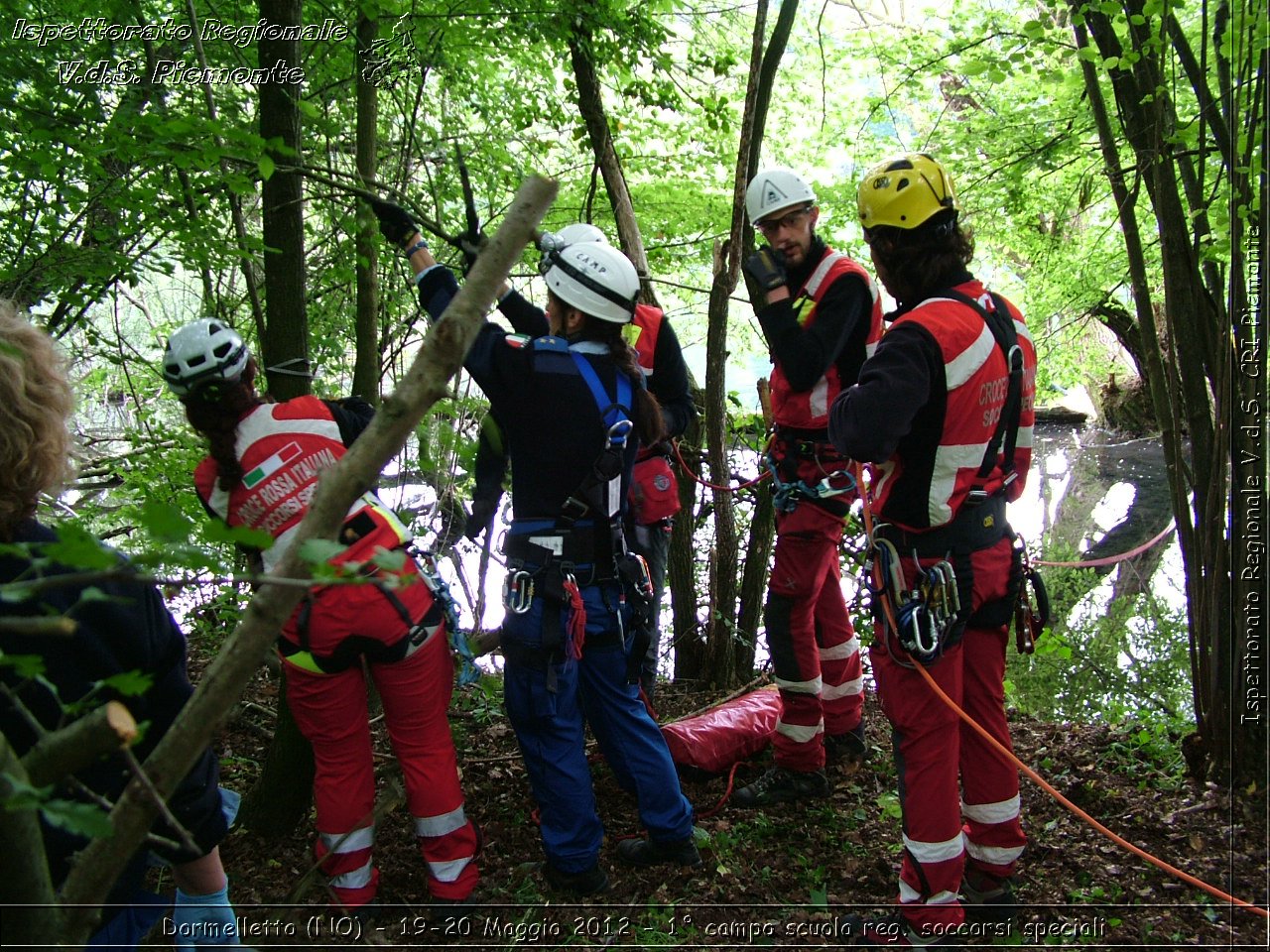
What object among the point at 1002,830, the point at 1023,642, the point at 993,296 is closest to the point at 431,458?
the point at 993,296

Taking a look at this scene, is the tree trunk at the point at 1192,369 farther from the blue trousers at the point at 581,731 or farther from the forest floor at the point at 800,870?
the blue trousers at the point at 581,731

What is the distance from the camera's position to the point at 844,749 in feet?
14.1

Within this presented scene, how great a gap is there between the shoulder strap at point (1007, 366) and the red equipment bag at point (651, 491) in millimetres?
1696

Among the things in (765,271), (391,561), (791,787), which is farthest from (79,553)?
(791,787)

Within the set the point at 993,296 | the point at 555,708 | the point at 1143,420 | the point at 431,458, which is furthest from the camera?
the point at 1143,420

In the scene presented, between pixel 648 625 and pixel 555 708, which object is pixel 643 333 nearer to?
pixel 648 625

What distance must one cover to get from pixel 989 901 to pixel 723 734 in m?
1.41

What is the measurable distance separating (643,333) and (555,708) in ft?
5.94

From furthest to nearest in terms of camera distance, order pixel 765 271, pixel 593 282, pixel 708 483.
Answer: pixel 708 483
pixel 765 271
pixel 593 282

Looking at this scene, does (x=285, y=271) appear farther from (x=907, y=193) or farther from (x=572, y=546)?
(x=907, y=193)

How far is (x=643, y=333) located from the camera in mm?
4199

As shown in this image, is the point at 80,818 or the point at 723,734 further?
the point at 723,734

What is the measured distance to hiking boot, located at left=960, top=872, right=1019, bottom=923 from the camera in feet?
10.1

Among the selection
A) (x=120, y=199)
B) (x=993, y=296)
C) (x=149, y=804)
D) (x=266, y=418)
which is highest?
(x=120, y=199)
